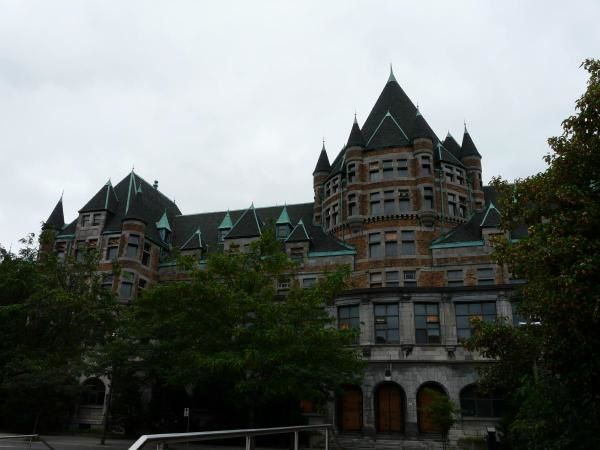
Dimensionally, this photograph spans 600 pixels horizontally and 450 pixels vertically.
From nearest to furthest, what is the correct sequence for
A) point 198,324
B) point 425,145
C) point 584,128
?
point 584,128
point 198,324
point 425,145

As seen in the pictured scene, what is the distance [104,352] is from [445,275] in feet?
76.6

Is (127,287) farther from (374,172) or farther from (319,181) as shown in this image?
(374,172)

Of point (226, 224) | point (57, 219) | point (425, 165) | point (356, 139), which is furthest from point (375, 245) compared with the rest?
point (57, 219)

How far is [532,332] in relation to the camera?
54.2 ft

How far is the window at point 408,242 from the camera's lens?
1582 inches

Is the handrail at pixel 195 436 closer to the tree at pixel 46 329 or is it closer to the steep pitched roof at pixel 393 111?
the tree at pixel 46 329

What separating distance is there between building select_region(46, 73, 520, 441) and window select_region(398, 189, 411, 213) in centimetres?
8

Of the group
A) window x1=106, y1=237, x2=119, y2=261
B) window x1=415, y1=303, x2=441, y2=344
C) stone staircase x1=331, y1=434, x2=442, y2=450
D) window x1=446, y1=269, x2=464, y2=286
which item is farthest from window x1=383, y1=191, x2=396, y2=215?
window x1=106, y1=237, x2=119, y2=261

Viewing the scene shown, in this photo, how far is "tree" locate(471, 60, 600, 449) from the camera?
12344 millimetres

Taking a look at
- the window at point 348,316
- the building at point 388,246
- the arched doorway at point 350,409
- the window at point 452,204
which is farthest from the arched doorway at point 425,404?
the window at point 452,204

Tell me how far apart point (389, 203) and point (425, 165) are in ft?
13.8

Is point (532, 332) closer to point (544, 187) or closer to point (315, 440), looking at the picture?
point (544, 187)

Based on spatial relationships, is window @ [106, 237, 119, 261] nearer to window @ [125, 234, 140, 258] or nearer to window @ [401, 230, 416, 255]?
window @ [125, 234, 140, 258]

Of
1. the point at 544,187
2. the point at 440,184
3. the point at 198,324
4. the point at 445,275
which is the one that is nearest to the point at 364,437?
the point at 445,275
